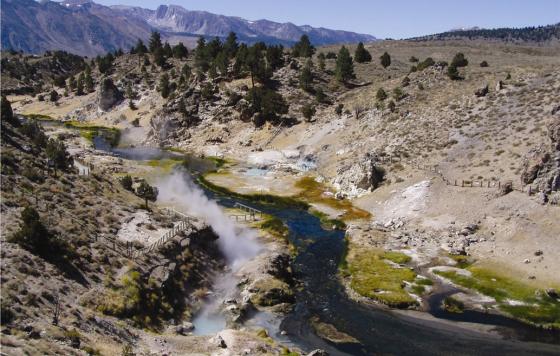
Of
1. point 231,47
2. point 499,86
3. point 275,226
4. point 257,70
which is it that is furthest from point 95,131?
point 499,86

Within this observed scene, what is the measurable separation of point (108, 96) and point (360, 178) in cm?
10958

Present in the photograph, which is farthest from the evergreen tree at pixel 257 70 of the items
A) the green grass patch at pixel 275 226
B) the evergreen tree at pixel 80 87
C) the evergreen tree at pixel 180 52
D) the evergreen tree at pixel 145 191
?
the evergreen tree at pixel 145 191

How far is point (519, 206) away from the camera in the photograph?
201 ft

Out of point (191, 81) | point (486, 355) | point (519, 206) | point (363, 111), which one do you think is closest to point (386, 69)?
point (363, 111)

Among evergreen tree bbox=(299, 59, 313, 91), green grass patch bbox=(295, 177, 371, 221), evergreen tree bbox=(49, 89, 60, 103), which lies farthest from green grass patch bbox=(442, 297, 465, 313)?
evergreen tree bbox=(49, 89, 60, 103)

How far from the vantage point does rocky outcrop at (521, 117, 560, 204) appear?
6088cm

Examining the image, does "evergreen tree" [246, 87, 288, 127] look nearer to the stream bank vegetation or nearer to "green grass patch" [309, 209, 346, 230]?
"green grass patch" [309, 209, 346, 230]

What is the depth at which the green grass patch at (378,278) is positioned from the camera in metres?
47.8

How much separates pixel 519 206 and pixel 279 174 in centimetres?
4338

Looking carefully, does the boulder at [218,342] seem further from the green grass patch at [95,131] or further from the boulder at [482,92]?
the green grass patch at [95,131]

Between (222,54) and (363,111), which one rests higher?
(222,54)

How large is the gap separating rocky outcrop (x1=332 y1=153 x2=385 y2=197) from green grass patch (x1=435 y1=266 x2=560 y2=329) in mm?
27339

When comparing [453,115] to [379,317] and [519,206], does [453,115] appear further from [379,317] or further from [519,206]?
[379,317]

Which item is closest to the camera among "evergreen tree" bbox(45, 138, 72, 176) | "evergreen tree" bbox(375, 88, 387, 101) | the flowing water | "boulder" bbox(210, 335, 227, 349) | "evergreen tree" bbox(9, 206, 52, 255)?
"boulder" bbox(210, 335, 227, 349)
